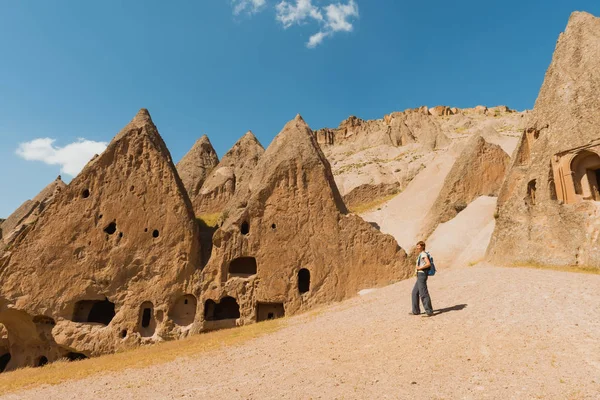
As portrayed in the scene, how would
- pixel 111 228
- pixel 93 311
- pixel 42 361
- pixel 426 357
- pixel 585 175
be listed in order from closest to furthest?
1. pixel 426 357
2. pixel 585 175
3. pixel 42 361
4. pixel 111 228
5. pixel 93 311

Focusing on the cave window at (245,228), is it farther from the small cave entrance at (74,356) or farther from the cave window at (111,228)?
the small cave entrance at (74,356)

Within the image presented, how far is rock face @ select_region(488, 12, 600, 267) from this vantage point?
1544 centimetres

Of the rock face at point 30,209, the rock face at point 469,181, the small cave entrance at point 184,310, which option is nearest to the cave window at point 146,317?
the small cave entrance at point 184,310

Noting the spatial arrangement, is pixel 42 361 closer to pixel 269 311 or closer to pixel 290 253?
pixel 269 311

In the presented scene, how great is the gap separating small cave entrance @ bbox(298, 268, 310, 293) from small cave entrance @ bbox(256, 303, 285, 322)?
5.08ft

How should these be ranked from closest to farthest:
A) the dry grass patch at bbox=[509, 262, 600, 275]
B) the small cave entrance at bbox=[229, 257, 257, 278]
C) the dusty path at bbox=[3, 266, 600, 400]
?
the dusty path at bbox=[3, 266, 600, 400] → the dry grass patch at bbox=[509, 262, 600, 275] → the small cave entrance at bbox=[229, 257, 257, 278]

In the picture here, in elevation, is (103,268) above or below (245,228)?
below

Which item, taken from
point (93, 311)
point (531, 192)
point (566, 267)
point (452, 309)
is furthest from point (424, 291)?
point (93, 311)

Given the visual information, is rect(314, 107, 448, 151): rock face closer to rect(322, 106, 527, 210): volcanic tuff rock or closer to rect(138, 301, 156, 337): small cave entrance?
rect(322, 106, 527, 210): volcanic tuff rock

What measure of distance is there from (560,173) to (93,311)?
2402 centimetres

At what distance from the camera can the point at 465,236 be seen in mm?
22625

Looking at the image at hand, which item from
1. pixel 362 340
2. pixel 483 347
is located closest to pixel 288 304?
pixel 362 340

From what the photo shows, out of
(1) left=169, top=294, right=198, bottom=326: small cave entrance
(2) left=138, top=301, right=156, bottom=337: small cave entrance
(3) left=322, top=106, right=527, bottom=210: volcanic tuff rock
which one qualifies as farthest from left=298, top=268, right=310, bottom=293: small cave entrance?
(3) left=322, top=106, right=527, bottom=210: volcanic tuff rock

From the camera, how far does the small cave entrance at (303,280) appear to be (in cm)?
1900
